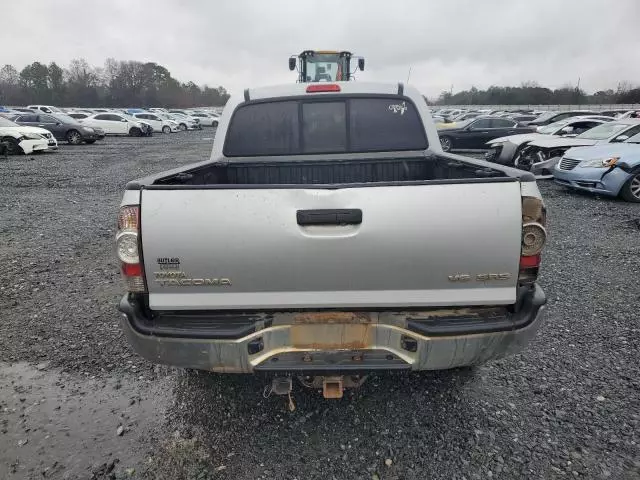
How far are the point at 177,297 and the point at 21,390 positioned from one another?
5.76 feet

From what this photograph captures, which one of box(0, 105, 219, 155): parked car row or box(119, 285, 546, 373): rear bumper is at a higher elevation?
box(0, 105, 219, 155): parked car row

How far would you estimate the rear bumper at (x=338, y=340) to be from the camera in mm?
2160

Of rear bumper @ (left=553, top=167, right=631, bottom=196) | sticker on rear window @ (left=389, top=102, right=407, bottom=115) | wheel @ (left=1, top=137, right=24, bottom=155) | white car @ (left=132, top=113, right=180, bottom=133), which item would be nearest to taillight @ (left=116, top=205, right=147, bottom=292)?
sticker on rear window @ (left=389, top=102, right=407, bottom=115)

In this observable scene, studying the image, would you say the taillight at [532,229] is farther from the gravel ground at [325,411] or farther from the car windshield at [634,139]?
the car windshield at [634,139]

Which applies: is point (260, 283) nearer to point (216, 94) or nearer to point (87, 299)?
point (87, 299)

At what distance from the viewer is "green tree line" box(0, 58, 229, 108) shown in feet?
280

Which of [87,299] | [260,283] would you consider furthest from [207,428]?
[87,299]

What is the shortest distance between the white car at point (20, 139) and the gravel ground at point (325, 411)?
15.5m

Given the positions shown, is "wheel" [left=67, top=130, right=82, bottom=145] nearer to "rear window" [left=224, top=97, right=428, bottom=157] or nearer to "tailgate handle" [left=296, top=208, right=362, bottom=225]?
"rear window" [left=224, top=97, right=428, bottom=157]

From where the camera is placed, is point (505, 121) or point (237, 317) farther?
point (505, 121)

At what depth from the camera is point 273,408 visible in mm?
2803

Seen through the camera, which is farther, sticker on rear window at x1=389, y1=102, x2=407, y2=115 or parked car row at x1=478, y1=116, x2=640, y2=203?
parked car row at x1=478, y1=116, x2=640, y2=203

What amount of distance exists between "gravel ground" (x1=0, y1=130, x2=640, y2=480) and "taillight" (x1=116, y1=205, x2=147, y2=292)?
1.06 metres

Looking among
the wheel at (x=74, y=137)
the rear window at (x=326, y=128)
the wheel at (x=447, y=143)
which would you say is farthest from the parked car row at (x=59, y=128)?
the rear window at (x=326, y=128)
